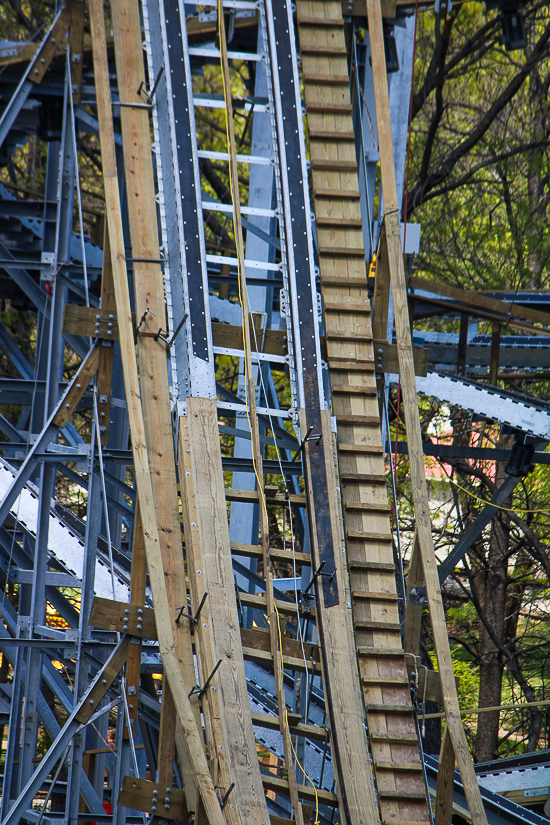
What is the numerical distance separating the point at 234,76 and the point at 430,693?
39.7 ft

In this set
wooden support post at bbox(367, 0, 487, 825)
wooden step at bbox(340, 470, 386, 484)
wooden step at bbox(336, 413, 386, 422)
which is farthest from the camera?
wooden step at bbox(336, 413, 386, 422)

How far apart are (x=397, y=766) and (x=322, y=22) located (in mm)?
5999

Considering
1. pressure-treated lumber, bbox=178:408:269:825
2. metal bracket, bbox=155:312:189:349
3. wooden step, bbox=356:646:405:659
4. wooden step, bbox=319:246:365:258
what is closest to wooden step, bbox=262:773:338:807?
pressure-treated lumber, bbox=178:408:269:825

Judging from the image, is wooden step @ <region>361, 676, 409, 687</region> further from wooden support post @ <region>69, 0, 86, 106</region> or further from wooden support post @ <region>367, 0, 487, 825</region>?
wooden support post @ <region>69, 0, 86, 106</region>

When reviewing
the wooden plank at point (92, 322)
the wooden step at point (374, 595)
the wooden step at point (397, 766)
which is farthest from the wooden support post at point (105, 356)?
the wooden step at point (397, 766)

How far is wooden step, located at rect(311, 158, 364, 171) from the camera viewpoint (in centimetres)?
715

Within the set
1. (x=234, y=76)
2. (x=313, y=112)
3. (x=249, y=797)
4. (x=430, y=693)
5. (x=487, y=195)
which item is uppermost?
(x=234, y=76)

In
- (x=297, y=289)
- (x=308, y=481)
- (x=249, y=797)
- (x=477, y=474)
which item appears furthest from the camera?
(x=477, y=474)

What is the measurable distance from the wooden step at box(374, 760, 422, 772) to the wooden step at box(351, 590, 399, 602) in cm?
107

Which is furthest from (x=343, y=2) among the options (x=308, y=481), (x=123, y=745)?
(x=123, y=745)

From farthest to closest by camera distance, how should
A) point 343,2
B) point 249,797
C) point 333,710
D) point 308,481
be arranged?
point 343,2, point 308,481, point 333,710, point 249,797

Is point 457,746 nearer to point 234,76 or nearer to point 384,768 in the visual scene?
point 384,768

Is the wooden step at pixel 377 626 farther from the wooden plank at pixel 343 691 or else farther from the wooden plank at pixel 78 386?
the wooden plank at pixel 78 386

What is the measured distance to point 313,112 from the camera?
7.32 meters
